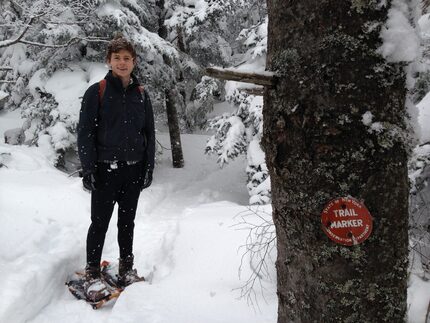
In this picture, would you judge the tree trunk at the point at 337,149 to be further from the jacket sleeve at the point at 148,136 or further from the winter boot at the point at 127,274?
the winter boot at the point at 127,274

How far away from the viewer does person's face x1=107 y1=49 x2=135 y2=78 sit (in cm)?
338

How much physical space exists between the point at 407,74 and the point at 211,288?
2422 mm

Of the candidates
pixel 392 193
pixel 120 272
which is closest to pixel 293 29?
pixel 392 193

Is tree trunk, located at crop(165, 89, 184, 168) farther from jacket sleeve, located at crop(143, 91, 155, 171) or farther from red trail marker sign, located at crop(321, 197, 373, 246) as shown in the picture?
red trail marker sign, located at crop(321, 197, 373, 246)

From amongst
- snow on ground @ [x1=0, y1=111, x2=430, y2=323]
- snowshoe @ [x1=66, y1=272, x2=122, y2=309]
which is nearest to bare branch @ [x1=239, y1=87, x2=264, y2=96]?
snow on ground @ [x1=0, y1=111, x2=430, y2=323]

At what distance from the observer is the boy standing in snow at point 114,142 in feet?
10.9

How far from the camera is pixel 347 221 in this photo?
1.35 meters

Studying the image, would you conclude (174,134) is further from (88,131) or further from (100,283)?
(88,131)

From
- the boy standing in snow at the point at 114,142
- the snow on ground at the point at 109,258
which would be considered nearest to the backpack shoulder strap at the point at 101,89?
the boy standing in snow at the point at 114,142

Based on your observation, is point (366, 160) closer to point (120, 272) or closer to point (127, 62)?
point (127, 62)

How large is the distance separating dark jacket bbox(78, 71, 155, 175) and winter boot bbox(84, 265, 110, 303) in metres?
0.98

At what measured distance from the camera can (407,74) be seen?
1370 millimetres

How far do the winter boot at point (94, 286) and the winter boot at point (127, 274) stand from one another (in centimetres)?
18

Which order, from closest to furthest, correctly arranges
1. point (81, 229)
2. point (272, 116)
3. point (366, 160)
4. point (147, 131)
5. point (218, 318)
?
point (366, 160) → point (272, 116) → point (218, 318) → point (147, 131) → point (81, 229)
